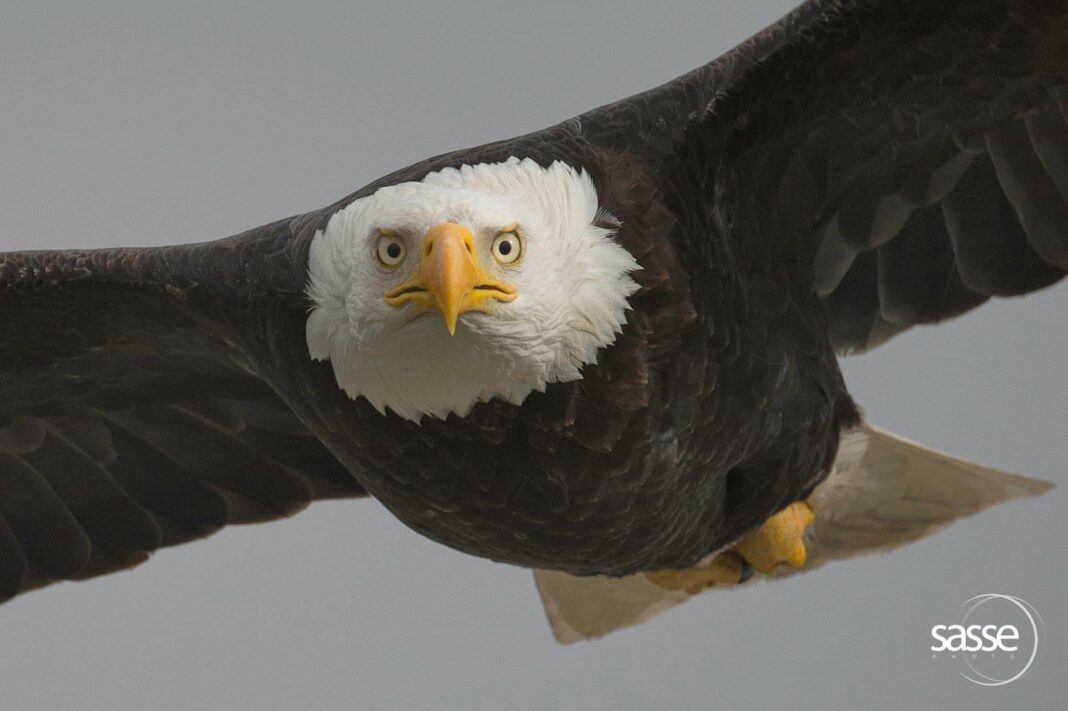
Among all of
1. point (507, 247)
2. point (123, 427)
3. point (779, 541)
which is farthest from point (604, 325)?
point (123, 427)

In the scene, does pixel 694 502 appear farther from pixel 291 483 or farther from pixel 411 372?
pixel 291 483

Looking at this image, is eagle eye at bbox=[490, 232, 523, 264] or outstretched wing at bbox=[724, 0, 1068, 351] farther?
outstretched wing at bbox=[724, 0, 1068, 351]

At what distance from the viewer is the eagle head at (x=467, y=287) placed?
480cm

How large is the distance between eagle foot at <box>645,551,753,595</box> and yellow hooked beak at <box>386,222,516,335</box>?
2.21 meters

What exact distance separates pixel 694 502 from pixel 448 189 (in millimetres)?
1331

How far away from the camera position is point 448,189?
4.97 meters

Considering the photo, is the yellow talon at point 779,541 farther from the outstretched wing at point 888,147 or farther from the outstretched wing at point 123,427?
the outstretched wing at point 123,427

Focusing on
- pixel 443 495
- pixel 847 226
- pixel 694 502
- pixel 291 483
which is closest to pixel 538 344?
pixel 443 495

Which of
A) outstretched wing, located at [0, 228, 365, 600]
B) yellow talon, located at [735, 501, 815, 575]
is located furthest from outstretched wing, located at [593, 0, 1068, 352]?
outstretched wing, located at [0, 228, 365, 600]

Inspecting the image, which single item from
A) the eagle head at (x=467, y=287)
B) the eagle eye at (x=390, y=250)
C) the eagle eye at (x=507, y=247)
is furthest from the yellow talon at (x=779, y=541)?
the eagle eye at (x=390, y=250)

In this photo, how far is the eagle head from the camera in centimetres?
480

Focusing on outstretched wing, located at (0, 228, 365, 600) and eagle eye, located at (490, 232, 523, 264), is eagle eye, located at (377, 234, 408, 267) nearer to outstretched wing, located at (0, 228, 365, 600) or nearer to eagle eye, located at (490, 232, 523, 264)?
eagle eye, located at (490, 232, 523, 264)

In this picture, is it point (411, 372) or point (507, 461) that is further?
point (507, 461)

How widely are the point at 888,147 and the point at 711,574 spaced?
5.24ft
